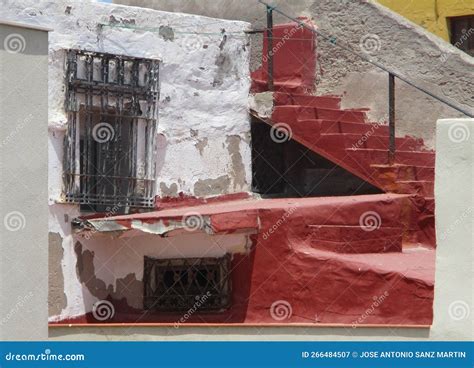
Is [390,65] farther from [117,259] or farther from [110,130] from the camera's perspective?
[117,259]

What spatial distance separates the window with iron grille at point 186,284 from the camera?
54.6ft

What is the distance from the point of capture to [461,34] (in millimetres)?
20625

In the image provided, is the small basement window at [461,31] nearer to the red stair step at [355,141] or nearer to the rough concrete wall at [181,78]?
the red stair step at [355,141]

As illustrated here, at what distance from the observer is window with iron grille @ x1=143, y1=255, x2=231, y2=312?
54.6 feet

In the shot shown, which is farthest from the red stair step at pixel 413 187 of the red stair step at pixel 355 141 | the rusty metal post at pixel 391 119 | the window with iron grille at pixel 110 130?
the window with iron grille at pixel 110 130

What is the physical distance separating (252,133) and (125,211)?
2250 mm

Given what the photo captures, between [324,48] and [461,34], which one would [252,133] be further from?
[461,34]

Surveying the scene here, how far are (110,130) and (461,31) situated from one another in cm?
597

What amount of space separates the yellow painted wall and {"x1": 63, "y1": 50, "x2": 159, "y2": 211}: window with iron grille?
4.71m

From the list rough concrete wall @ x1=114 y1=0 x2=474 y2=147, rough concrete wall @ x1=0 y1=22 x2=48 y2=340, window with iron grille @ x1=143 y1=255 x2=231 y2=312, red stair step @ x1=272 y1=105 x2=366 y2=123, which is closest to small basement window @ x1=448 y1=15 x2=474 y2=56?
rough concrete wall @ x1=114 y1=0 x2=474 y2=147

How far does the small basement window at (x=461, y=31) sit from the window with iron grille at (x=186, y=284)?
5.68 m

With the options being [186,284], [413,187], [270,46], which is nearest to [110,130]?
[186,284]

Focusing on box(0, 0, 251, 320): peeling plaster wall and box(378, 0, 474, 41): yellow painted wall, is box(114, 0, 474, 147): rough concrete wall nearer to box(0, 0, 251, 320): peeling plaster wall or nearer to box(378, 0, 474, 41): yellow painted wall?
box(0, 0, 251, 320): peeling plaster wall

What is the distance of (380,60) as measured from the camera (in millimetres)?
18734
